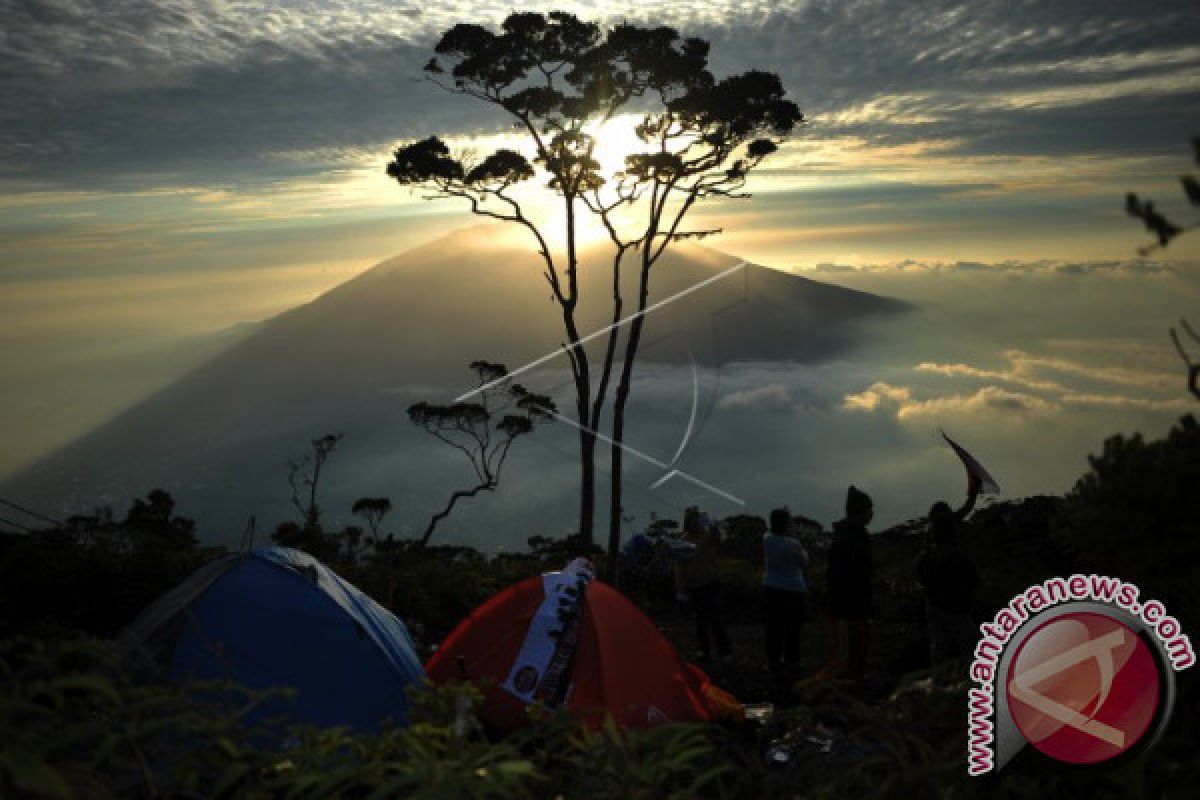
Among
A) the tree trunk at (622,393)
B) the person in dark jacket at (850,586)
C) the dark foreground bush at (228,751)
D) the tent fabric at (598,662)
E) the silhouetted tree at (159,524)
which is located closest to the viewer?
the dark foreground bush at (228,751)

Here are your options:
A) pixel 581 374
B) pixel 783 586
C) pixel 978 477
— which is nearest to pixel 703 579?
pixel 783 586

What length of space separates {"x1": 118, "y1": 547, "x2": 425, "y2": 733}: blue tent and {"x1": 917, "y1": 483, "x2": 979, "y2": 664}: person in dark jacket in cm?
557

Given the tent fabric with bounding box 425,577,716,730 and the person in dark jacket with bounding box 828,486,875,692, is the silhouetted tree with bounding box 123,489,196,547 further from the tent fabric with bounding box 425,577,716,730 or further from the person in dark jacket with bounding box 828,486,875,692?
the person in dark jacket with bounding box 828,486,875,692

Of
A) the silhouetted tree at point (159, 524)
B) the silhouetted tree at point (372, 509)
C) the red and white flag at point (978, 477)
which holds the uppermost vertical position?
the red and white flag at point (978, 477)

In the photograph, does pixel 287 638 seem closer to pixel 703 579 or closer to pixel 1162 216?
pixel 703 579

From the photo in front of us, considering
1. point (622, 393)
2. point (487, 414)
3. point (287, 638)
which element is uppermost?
point (287, 638)

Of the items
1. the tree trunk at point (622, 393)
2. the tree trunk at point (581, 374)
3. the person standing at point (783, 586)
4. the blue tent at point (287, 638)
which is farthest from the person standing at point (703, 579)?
the tree trunk at point (581, 374)

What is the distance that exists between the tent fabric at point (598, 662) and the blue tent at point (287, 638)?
0.80 m

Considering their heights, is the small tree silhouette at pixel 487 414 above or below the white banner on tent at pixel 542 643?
below

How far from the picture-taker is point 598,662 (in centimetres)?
1049

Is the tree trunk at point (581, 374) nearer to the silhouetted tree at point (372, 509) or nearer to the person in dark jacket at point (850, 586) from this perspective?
the silhouetted tree at point (372, 509)

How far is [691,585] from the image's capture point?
14.0 metres

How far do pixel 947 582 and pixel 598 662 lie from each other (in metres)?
3.85

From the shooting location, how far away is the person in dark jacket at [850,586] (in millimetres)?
11336
